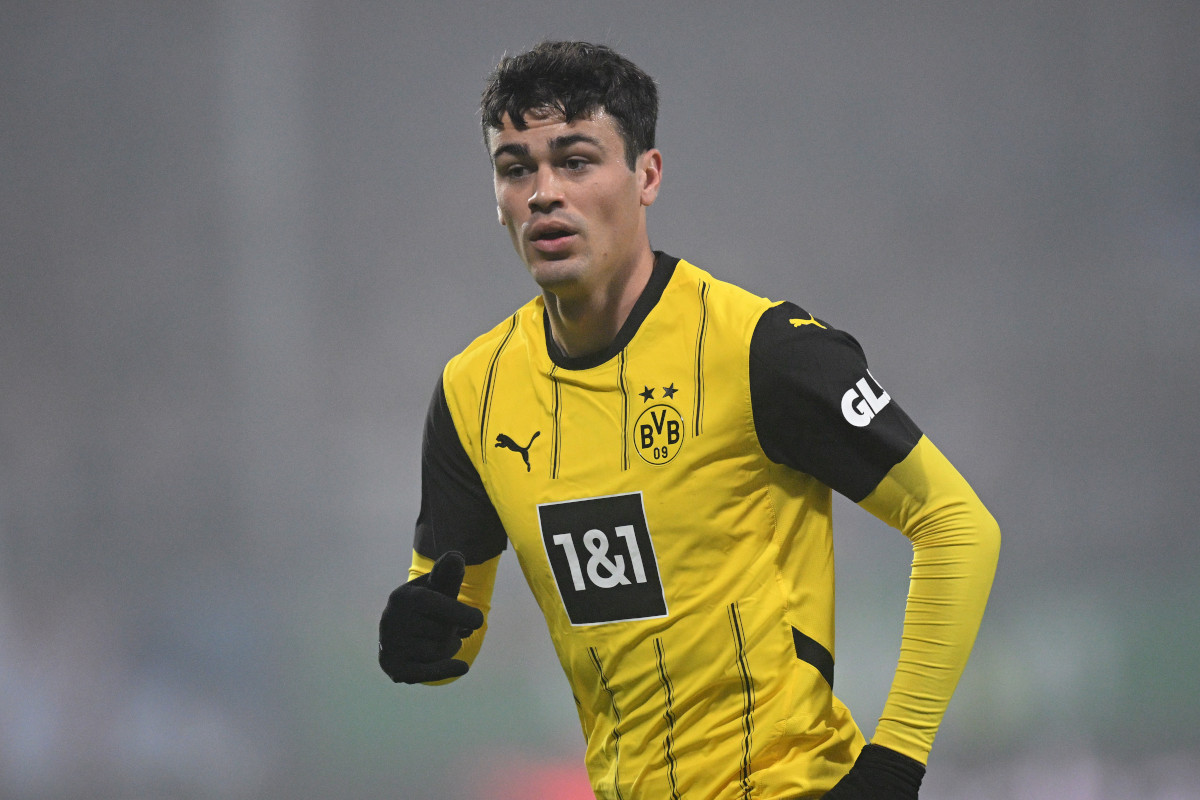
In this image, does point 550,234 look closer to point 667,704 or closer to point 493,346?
point 493,346

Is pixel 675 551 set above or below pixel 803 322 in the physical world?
below

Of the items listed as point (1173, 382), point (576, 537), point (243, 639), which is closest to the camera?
point (576, 537)

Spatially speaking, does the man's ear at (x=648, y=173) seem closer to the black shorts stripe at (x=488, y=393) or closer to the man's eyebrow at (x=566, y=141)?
the man's eyebrow at (x=566, y=141)

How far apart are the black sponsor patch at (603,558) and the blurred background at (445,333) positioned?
1930 millimetres

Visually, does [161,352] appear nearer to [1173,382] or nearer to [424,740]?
[424,740]

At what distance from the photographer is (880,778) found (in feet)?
4.20

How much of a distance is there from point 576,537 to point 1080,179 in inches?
95.3

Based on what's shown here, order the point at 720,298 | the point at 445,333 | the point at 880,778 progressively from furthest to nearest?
the point at 445,333, the point at 720,298, the point at 880,778

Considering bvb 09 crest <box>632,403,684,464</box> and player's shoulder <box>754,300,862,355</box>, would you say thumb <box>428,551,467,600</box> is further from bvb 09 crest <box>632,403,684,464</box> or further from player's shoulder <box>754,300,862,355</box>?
player's shoulder <box>754,300,862,355</box>

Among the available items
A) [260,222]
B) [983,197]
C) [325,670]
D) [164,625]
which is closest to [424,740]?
[325,670]

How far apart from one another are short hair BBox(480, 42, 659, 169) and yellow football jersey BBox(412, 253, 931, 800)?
22cm

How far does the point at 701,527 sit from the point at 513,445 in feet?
0.98

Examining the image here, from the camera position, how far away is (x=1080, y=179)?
10.8 feet

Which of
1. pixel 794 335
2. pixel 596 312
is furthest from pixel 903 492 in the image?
pixel 596 312
